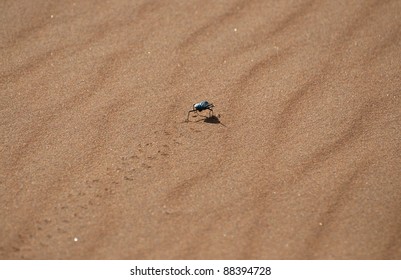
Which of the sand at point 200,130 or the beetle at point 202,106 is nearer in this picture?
the sand at point 200,130

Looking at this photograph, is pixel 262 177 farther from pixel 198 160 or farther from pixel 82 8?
pixel 82 8

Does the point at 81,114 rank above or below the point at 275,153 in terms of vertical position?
above

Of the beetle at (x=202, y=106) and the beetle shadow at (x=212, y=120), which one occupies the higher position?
the beetle at (x=202, y=106)

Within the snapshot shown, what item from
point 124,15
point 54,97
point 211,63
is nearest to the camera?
point 54,97

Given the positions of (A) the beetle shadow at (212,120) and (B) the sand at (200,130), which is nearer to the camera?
(B) the sand at (200,130)

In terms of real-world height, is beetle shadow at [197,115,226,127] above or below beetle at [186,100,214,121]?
below

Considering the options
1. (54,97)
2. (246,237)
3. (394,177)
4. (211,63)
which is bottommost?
(394,177)
